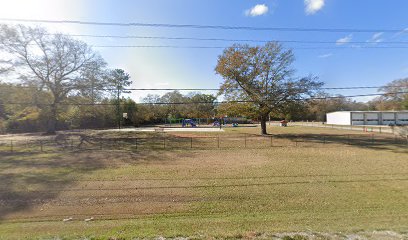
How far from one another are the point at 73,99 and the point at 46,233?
29.3 meters

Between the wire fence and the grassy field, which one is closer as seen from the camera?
the grassy field

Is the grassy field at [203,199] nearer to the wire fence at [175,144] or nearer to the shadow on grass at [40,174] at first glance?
the shadow on grass at [40,174]

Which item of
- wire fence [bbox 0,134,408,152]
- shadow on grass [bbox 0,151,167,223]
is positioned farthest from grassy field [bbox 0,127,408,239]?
wire fence [bbox 0,134,408,152]

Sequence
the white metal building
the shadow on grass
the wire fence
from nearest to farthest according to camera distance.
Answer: the shadow on grass, the wire fence, the white metal building

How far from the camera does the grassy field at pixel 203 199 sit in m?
5.52

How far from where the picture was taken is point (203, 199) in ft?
25.7

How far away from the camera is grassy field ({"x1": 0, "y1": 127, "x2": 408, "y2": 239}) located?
18.1 ft

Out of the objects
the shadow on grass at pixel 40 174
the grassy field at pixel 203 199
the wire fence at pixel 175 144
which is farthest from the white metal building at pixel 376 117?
the shadow on grass at pixel 40 174

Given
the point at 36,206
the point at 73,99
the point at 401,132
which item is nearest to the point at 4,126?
the point at 73,99

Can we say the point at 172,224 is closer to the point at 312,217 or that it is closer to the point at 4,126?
the point at 312,217

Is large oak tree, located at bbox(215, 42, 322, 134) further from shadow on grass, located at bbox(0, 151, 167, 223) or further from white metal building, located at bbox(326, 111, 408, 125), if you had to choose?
white metal building, located at bbox(326, 111, 408, 125)

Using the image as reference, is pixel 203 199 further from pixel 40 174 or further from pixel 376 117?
pixel 376 117

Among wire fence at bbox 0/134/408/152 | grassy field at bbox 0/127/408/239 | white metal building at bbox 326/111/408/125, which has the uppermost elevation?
white metal building at bbox 326/111/408/125

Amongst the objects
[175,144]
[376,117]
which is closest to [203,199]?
[175,144]
